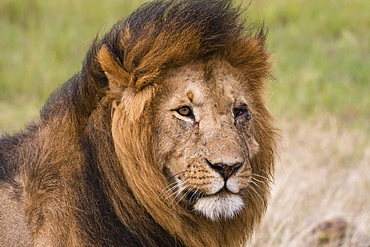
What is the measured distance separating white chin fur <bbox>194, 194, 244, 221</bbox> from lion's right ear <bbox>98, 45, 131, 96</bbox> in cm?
69

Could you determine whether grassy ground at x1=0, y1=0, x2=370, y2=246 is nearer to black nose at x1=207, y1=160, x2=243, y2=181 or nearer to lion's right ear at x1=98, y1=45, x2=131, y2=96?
black nose at x1=207, y1=160, x2=243, y2=181

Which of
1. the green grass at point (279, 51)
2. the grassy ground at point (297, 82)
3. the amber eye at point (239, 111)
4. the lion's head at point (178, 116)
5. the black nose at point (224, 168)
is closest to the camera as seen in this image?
the black nose at point (224, 168)

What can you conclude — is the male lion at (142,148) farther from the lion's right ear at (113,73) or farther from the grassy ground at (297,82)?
the grassy ground at (297,82)

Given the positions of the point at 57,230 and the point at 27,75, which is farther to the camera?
the point at 27,75

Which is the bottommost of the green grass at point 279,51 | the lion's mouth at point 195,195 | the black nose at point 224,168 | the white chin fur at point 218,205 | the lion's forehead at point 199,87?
the white chin fur at point 218,205

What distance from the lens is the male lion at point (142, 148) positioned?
3.04 metres

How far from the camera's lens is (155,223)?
322 centimetres

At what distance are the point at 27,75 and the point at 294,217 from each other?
5.74 meters

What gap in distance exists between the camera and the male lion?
3035 mm

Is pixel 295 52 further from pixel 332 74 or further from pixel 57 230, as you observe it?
pixel 57 230

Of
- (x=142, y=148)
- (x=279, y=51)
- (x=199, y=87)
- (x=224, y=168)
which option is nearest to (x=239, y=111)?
(x=199, y=87)

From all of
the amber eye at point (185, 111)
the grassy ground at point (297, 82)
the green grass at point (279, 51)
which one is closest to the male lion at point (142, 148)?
the amber eye at point (185, 111)

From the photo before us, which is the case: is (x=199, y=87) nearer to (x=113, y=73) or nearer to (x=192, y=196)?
(x=113, y=73)

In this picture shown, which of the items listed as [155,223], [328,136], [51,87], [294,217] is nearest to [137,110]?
[155,223]
